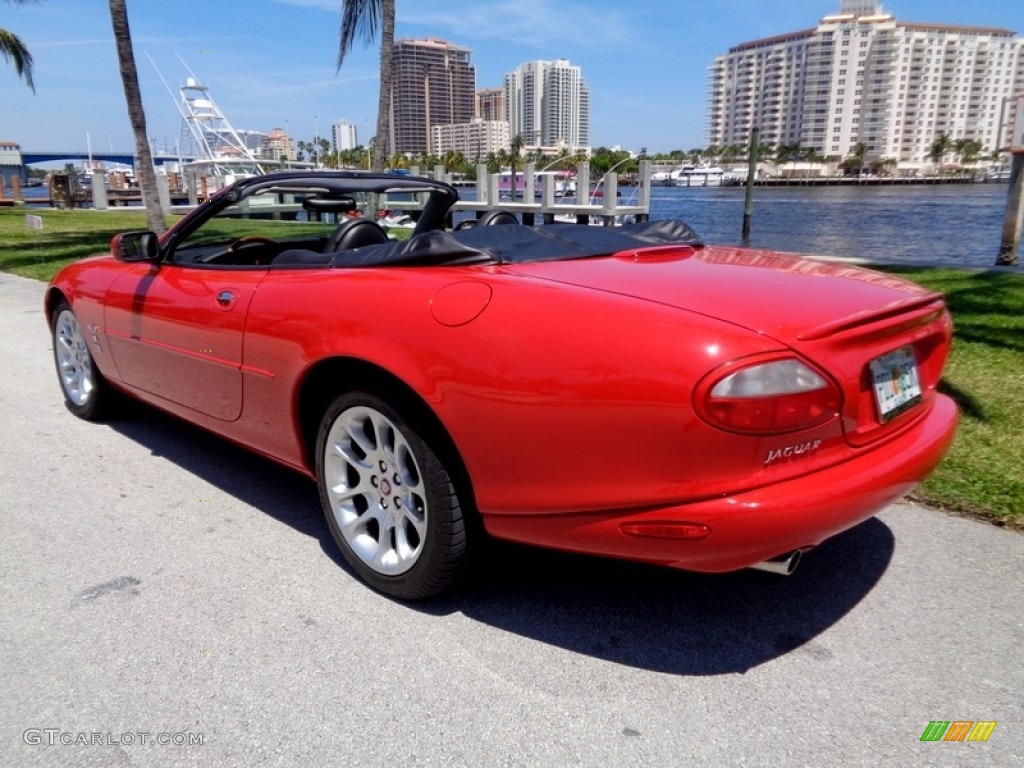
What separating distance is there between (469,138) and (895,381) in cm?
12646

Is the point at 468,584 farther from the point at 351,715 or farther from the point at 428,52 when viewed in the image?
the point at 428,52

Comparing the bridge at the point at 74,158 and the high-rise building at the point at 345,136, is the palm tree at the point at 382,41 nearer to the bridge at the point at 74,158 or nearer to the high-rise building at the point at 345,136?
the bridge at the point at 74,158

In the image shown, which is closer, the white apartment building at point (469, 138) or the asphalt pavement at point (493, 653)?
the asphalt pavement at point (493, 653)

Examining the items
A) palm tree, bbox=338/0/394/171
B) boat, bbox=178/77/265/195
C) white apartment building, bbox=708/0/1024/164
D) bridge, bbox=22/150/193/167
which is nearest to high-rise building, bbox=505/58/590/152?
white apartment building, bbox=708/0/1024/164

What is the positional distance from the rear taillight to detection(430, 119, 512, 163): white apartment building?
369ft

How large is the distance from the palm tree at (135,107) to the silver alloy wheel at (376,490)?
12159 mm

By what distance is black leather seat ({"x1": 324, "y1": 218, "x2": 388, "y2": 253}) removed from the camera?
3.46m

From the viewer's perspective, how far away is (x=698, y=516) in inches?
81.0

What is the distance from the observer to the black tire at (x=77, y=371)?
185 inches

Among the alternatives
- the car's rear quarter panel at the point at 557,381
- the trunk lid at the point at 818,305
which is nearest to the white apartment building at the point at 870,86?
the trunk lid at the point at 818,305

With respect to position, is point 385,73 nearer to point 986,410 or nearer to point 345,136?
point 986,410

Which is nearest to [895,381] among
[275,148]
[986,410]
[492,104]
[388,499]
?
[388,499]

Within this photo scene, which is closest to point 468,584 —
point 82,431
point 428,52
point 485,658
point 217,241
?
point 485,658

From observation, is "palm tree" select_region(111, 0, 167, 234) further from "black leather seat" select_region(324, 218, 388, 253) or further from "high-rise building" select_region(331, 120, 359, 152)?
"high-rise building" select_region(331, 120, 359, 152)
